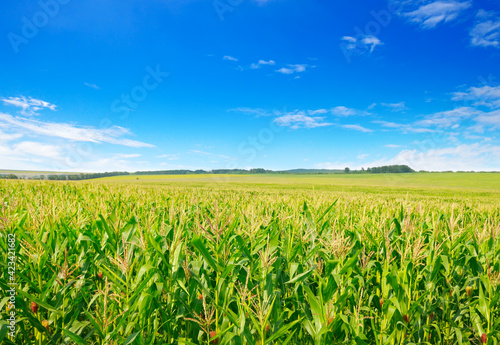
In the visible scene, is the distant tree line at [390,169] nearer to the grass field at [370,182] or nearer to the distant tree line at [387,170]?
the distant tree line at [387,170]

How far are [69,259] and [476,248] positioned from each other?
16.9 ft

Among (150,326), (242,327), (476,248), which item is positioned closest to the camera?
(242,327)

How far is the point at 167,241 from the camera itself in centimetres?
286

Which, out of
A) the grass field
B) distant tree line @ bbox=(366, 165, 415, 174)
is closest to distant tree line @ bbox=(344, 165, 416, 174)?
distant tree line @ bbox=(366, 165, 415, 174)

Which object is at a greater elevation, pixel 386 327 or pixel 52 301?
pixel 52 301

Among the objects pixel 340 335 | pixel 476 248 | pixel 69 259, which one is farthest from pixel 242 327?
pixel 476 248

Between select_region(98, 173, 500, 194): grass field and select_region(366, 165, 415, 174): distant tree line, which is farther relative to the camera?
select_region(366, 165, 415, 174): distant tree line

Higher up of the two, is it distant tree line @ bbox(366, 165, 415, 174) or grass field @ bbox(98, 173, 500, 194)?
distant tree line @ bbox(366, 165, 415, 174)

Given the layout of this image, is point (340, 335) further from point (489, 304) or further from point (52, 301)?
point (52, 301)

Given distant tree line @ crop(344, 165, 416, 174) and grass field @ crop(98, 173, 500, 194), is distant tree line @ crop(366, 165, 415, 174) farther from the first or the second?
grass field @ crop(98, 173, 500, 194)

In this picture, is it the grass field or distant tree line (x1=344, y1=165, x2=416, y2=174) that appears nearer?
the grass field

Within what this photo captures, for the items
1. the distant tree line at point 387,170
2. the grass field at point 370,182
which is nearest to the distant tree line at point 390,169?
the distant tree line at point 387,170

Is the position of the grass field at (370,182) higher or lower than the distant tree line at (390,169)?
lower

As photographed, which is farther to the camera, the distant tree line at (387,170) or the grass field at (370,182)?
the distant tree line at (387,170)
